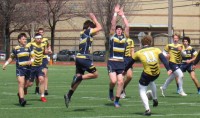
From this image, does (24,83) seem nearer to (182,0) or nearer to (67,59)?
(67,59)

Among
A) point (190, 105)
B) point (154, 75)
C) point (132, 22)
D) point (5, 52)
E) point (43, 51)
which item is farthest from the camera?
point (132, 22)

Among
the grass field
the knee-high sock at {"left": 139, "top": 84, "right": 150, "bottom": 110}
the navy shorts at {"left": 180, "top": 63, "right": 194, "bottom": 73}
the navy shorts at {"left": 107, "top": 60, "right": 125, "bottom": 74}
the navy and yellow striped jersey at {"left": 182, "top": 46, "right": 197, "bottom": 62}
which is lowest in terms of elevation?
the grass field

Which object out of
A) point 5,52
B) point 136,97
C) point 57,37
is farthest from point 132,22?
point 136,97

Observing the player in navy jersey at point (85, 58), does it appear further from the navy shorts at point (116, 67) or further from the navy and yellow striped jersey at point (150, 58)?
the navy and yellow striped jersey at point (150, 58)

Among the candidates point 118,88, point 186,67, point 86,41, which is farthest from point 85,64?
point 186,67

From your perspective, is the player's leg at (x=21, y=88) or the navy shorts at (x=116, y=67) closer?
the player's leg at (x=21, y=88)

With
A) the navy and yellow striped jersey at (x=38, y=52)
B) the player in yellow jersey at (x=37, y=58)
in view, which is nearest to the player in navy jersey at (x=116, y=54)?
the player in yellow jersey at (x=37, y=58)

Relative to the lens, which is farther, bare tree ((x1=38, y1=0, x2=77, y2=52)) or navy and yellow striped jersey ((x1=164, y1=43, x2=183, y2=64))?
bare tree ((x1=38, y1=0, x2=77, y2=52))

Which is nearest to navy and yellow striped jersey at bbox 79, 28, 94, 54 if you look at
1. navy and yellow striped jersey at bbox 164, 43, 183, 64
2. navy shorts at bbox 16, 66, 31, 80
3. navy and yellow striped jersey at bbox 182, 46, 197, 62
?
navy shorts at bbox 16, 66, 31, 80

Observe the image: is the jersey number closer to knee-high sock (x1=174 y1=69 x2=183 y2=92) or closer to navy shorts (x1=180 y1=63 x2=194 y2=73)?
knee-high sock (x1=174 y1=69 x2=183 y2=92)

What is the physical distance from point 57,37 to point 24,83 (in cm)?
5415

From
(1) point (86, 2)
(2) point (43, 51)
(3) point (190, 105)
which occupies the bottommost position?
(3) point (190, 105)

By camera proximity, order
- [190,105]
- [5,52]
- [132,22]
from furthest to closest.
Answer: [132,22] → [5,52] → [190,105]

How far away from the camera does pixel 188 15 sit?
2822 inches
